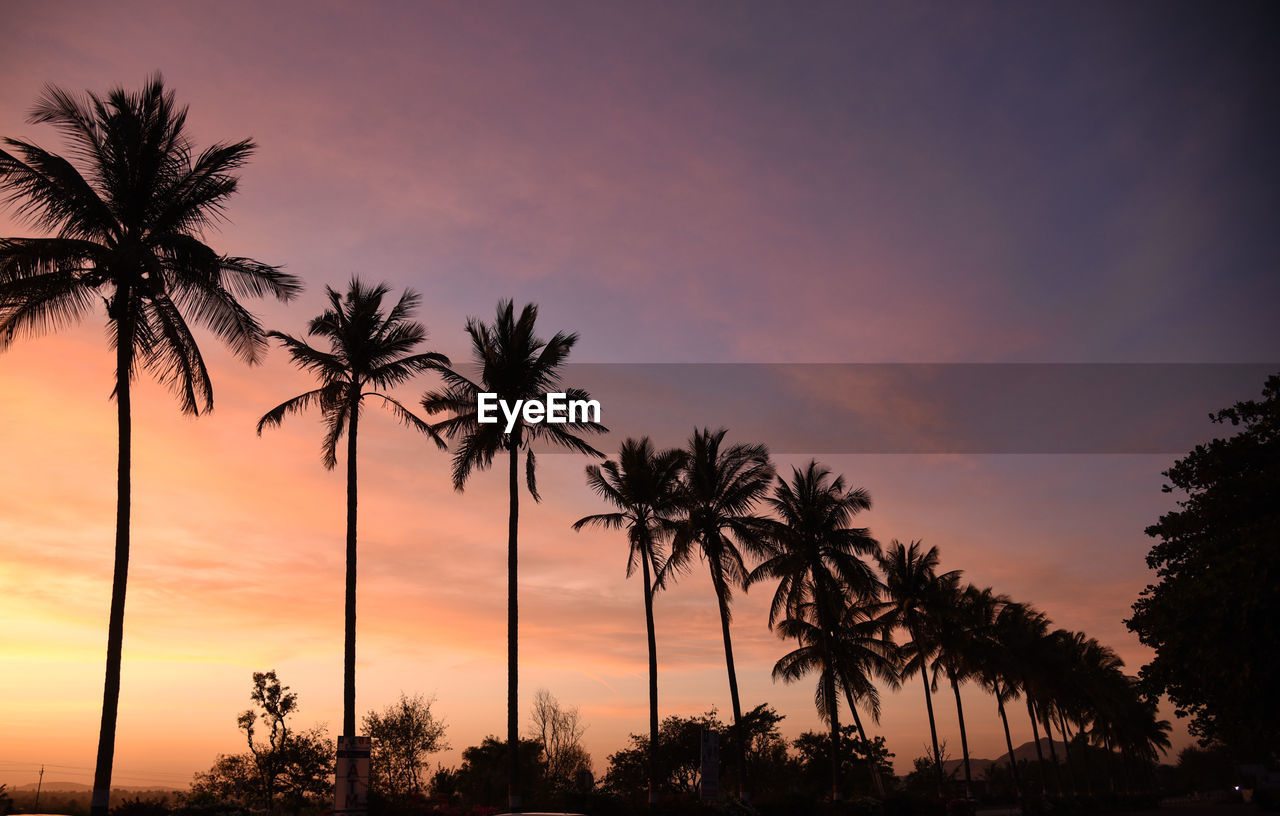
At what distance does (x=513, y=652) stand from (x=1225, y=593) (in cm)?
2080

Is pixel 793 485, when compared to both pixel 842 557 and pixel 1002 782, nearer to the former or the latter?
pixel 842 557

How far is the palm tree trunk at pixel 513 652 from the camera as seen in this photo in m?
26.4

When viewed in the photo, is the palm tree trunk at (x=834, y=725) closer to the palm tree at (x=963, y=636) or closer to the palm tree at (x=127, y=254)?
the palm tree at (x=963, y=636)

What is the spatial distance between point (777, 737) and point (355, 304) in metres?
63.2

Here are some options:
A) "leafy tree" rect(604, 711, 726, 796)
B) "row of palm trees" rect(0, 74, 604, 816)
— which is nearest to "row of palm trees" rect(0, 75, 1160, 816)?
"row of palm trees" rect(0, 74, 604, 816)

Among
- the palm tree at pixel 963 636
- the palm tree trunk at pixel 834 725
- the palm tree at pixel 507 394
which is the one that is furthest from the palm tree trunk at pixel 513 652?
the palm tree at pixel 963 636

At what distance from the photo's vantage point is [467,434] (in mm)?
31781

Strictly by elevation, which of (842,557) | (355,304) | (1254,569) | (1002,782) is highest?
(355,304)

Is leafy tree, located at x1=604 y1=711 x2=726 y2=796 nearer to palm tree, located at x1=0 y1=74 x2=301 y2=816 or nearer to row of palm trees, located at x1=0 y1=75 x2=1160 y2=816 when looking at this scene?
row of palm trees, located at x1=0 y1=75 x2=1160 y2=816

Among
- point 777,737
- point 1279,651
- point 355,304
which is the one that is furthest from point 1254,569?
point 777,737

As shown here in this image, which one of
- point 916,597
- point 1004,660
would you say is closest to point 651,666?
point 916,597

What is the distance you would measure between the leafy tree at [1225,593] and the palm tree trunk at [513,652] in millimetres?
19196

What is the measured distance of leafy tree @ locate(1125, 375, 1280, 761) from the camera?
65.2 feet

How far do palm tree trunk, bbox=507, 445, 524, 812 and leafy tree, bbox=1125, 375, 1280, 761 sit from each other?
19196mm
